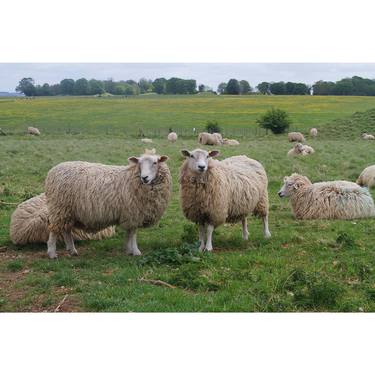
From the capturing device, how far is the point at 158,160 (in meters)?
9.88

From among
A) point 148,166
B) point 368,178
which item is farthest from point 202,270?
point 368,178

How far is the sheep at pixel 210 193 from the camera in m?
9.74

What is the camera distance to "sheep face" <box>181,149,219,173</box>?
942 centimetres

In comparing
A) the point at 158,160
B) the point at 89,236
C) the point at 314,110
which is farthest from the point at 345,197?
the point at 314,110

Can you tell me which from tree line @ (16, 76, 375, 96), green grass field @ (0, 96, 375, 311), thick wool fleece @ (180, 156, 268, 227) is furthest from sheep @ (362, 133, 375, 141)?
thick wool fleece @ (180, 156, 268, 227)

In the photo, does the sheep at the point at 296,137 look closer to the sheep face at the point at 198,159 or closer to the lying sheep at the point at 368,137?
the lying sheep at the point at 368,137

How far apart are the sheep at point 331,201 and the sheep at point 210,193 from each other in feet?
10.1

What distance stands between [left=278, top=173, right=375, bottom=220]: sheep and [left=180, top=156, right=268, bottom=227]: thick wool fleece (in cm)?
283

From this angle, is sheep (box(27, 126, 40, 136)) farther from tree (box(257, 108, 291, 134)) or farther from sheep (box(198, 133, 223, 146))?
tree (box(257, 108, 291, 134))

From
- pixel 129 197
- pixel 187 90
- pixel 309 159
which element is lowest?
pixel 309 159

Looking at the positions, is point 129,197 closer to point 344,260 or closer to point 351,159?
point 344,260

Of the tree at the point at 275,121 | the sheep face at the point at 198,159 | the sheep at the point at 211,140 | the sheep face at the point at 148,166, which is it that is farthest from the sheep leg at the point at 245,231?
the tree at the point at 275,121

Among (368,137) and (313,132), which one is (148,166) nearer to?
(313,132)

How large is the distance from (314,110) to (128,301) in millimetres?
29935
